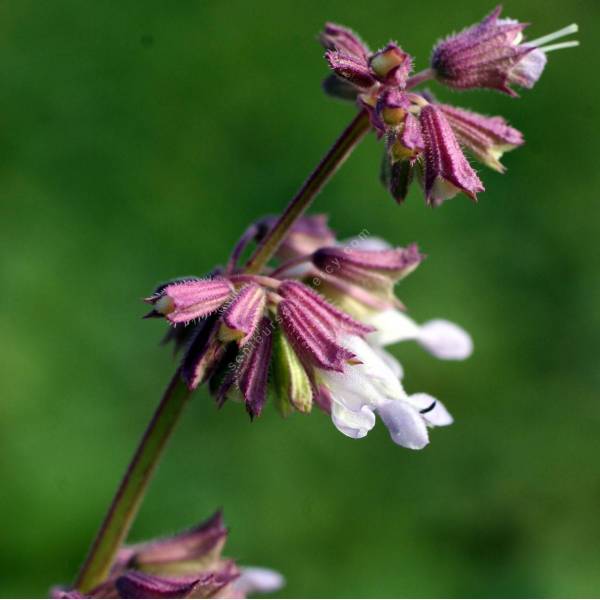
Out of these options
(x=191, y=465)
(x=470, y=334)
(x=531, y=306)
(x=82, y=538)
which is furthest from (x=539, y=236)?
(x=82, y=538)

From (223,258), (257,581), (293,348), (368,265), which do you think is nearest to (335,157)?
(368,265)

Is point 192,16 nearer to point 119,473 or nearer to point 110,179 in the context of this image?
point 110,179

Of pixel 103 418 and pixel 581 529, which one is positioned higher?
pixel 581 529

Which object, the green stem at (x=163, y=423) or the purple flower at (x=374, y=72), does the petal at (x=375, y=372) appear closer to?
the green stem at (x=163, y=423)

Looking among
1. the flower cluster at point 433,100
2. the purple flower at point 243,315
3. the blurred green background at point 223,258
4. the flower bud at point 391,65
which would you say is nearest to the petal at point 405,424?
the purple flower at point 243,315

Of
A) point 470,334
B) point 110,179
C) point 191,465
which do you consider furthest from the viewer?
point 110,179

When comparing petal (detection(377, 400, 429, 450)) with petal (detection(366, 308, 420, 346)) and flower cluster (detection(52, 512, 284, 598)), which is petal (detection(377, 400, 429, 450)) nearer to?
petal (detection(366, 308, 420, 346))

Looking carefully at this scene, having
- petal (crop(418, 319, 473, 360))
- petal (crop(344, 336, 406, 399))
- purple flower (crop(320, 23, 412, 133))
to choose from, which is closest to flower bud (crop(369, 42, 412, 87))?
purple flower (crop(320, 23, 412, 133))
